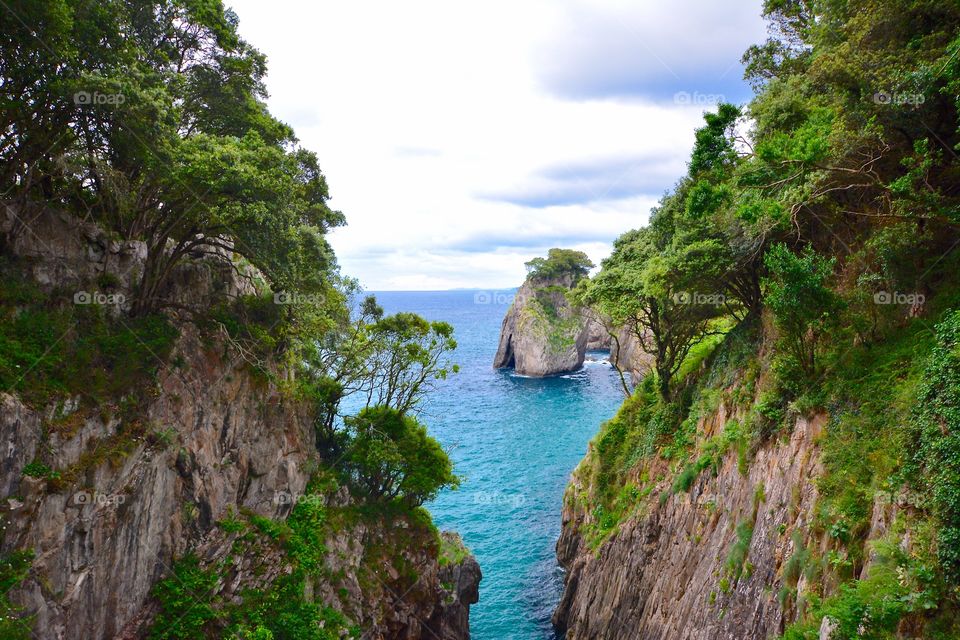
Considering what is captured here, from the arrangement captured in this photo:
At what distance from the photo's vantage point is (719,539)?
1442cm

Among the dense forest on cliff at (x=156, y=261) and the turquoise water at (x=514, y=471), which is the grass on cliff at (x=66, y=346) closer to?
the dense forest on cliff at (x=156, y=261)

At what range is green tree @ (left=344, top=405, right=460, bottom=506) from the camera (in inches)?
915

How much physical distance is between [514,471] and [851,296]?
35.7 m

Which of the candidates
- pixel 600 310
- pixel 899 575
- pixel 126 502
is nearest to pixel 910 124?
pixel 899 575

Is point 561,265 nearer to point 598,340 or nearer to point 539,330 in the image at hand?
point 539,330

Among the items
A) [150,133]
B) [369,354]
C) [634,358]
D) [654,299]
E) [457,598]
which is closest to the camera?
[150,133]

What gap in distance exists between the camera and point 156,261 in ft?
54.0

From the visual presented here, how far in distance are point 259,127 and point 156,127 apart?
5901mm

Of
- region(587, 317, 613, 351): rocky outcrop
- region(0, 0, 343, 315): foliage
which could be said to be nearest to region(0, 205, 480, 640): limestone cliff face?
region(0, 0, 343, 315): foliage

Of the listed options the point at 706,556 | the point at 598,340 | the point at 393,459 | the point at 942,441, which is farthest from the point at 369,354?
the point at 598,340

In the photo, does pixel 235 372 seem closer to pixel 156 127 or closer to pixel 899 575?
pixel 156 127

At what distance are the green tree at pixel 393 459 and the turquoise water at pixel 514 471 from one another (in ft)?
30.3

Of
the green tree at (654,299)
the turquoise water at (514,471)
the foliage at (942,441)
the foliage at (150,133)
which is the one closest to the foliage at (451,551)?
the turquoise water at (514,471)

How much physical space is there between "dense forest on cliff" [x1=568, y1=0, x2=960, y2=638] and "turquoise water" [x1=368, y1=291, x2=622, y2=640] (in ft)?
47.1
